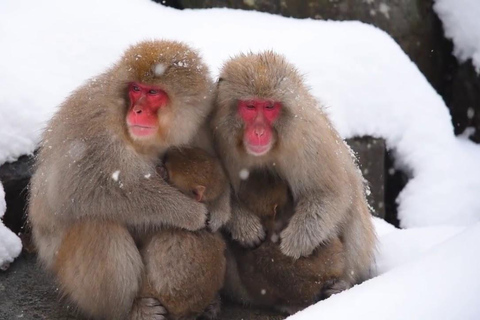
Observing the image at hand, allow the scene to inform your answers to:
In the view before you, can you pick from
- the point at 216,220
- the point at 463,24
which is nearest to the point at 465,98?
the point at 463,24

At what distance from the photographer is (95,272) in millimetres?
3754

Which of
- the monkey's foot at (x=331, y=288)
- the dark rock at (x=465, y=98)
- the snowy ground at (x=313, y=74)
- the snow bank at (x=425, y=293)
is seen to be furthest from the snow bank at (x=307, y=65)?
the snow bank at (x=425, y=293)

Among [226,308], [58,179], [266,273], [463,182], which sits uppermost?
[58,179]

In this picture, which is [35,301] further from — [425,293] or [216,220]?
[425,293]

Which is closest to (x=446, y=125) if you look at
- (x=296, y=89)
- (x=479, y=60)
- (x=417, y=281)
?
(x=479, y=60)

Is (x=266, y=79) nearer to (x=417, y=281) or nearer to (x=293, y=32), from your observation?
(x=417, y=281)

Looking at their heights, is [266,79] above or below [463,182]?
above

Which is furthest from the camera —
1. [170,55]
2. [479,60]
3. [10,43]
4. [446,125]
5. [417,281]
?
[479,60]

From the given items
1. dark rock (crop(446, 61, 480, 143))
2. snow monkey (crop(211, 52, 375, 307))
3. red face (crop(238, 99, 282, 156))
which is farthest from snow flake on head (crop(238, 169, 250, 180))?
dark rock (crop(446, 61, 480, 143))

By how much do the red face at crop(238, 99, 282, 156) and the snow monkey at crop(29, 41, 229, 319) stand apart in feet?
0.70

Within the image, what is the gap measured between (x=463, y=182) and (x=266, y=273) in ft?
11.7

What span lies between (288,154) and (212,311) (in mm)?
904

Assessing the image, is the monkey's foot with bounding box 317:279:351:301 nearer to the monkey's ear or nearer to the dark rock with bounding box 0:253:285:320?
the dark rock with bounding box 0:253:285:320

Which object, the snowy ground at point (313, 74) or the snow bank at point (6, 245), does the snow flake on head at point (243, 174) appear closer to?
the snowy ground at point (313, 74)
